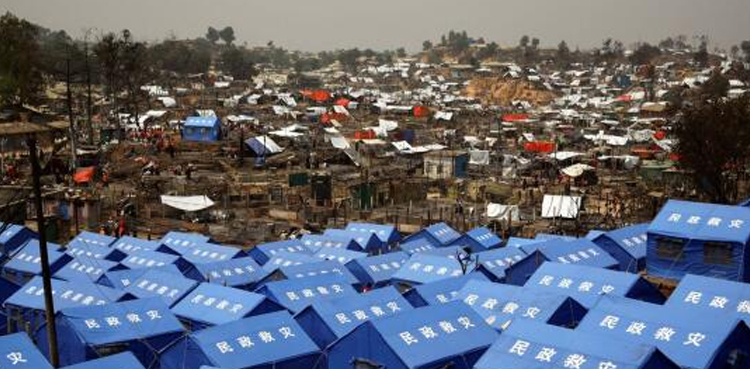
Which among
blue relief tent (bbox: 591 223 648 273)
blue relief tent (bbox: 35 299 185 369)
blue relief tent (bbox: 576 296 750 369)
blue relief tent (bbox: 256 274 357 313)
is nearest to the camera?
blue relief tent (bbox: 576 296 750 369)

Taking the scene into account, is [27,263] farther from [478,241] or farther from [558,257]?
[558,257]

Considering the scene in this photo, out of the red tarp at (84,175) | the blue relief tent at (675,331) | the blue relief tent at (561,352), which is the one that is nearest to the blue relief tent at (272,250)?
the blue relief tent at (675,331)

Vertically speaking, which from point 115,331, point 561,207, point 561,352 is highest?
point 561,352

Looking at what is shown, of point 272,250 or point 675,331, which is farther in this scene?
point 272,250

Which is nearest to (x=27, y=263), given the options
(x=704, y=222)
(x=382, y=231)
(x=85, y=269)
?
(x=85, y=269)

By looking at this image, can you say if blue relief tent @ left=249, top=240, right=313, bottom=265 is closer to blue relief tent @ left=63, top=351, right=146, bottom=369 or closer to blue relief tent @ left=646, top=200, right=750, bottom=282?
blue relief tent @ left=646, top=200, right=750, bottom=282

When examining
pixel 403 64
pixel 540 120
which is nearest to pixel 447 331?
pixel 540 120

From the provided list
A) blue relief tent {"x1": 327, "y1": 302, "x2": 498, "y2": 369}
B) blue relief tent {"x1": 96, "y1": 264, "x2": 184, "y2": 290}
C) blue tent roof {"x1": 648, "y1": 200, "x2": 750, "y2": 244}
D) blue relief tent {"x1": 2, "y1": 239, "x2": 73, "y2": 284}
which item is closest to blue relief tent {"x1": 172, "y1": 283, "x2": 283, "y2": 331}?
blue relief tent {"x1": 96, "y1": 264, "x2": 184, "y2": 290}
